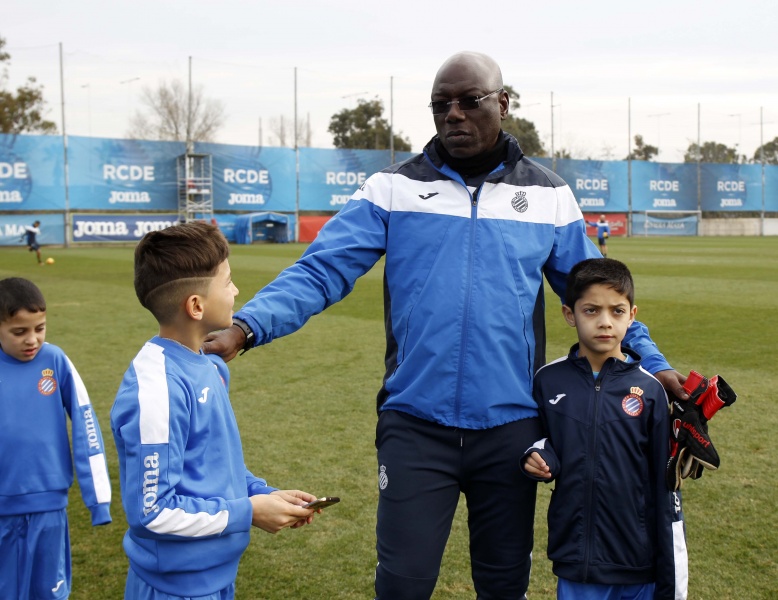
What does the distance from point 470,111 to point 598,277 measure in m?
0.73

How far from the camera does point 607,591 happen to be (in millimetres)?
2748

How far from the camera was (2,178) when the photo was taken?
36.3m

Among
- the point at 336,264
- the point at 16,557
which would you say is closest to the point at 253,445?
the point at 16,557

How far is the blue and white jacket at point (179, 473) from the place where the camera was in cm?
208

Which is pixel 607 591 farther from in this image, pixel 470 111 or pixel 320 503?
pixel 470 111

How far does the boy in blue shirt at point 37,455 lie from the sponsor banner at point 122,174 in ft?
121

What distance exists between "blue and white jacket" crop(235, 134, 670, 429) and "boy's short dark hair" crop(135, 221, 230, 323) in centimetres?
28

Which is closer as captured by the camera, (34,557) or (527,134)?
(34,557)

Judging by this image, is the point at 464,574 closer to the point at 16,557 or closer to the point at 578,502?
the point at 578,502

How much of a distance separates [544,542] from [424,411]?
6.25ft

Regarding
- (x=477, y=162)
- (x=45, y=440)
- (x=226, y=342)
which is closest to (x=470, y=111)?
(x=477, y=162)

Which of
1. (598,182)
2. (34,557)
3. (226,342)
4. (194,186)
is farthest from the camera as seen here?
(598,182)

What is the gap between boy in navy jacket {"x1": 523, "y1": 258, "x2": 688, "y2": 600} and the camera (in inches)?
106

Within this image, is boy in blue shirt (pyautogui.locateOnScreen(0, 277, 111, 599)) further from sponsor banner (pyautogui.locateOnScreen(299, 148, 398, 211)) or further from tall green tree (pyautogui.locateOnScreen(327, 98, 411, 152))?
tall green tree (pyautogui.locateOnScreen(327, 98, 411, 152))
